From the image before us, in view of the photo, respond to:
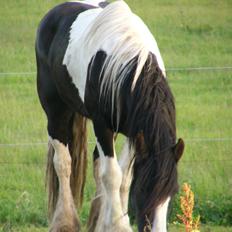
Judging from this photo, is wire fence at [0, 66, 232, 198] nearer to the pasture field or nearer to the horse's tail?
the pasture field

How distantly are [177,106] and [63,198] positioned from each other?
15.3 ft

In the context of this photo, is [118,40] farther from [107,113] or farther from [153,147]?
[153,147]

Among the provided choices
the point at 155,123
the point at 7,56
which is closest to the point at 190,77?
the point at 7,56

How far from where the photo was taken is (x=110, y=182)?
573cm

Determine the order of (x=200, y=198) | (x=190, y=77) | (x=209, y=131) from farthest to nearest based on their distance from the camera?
(x=190, y=77) → (x=209, y=131) → (x=200, y=198)

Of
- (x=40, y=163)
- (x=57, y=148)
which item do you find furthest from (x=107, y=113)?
(x=40, y=163)

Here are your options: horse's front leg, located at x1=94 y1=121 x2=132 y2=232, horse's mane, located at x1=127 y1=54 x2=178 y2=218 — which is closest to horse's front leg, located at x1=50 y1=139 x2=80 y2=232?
horse's front leg, located at x1=94 y1=121 x2=132 y2=232

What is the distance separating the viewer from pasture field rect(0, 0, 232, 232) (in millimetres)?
7184

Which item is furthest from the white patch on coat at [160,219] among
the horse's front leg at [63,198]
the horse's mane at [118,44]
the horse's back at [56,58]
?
the horse's front leg at [63,198]

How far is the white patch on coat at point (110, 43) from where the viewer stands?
5.51 metres

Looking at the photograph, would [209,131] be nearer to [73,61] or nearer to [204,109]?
[204,109]

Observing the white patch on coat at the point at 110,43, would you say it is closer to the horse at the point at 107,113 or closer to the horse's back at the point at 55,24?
the horse at the point at 107,113

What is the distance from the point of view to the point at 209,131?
31.8 ft

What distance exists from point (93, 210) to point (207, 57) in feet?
28.1
